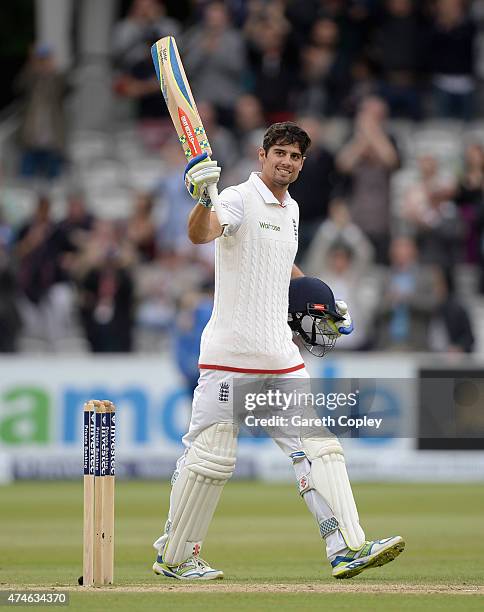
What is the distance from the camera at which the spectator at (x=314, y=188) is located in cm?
1717

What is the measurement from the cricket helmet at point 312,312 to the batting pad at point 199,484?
716mm

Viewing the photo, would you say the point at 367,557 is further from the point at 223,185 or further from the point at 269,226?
the point at 223,185

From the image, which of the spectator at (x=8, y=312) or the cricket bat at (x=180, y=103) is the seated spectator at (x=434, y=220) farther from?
the cricket bat at (x=180, y=103)

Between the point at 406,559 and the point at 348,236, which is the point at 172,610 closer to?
the point at 406,559

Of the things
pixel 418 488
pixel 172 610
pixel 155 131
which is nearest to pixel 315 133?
pixel 155 131

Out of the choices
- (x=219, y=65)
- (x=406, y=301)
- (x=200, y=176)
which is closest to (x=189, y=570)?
(x=200, y=176)

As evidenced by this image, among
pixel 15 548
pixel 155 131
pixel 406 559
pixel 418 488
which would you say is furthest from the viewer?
pixel 155 131

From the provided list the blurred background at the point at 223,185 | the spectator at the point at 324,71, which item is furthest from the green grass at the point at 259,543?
the spectator at the point at 324,71

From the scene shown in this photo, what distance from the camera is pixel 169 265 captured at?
688 inches

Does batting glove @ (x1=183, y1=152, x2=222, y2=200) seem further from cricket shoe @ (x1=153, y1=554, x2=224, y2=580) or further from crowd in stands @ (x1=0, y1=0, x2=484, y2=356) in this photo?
crowd in stands @ (x1=0, y1=0, x2=484, y2=356)

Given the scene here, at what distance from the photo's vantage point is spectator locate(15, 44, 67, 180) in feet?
63.8

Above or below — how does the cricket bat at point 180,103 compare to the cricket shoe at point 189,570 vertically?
above

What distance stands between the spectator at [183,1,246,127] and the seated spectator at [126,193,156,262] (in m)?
1.61

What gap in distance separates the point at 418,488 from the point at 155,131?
7005mm
